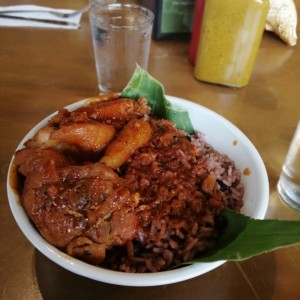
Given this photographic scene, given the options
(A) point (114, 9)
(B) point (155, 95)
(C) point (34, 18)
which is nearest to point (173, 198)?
(B) point (155, 95)

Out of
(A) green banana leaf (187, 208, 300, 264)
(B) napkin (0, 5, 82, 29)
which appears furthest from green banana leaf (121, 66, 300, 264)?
(B) napkin (0, 5, 82, 29)

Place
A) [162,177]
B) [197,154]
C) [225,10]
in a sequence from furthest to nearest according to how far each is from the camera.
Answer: [225,10], [197,154], [162,177]

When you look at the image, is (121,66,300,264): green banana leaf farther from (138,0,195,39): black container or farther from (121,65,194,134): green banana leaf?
(138,0,195,39): black container

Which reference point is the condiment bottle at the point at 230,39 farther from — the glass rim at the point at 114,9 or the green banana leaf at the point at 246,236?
the green banana leaf at the point at 246,236

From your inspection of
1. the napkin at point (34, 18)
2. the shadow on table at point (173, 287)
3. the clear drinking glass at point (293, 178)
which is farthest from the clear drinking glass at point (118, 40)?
the shadow on table at point (173, 287)

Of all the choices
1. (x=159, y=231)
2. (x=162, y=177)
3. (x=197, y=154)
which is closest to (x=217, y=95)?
(x=197, y=154)

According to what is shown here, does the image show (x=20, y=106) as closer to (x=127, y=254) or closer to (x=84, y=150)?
(x=84, y=150)
